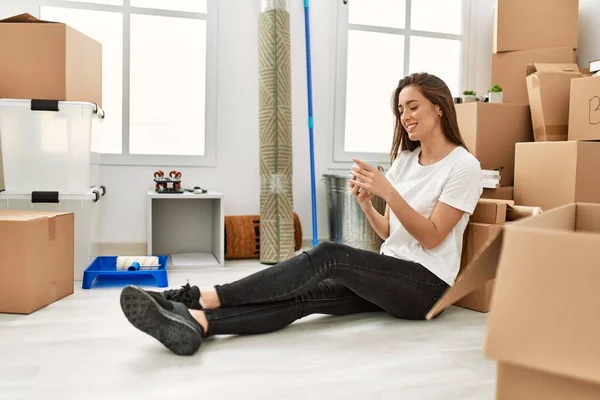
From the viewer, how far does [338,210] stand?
337 cm

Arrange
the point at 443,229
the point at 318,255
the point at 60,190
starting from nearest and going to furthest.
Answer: the point at 318,255 < the point at 443,229 < the point at 60,190

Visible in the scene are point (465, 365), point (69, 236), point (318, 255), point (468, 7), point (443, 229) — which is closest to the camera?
point (465, 365)

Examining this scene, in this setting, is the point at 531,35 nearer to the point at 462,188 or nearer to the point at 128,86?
the point at 462,188

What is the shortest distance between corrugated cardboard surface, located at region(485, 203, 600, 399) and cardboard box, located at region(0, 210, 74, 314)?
1824 mm

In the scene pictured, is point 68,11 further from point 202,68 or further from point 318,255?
point 318,255

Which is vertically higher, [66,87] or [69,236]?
[66,87]

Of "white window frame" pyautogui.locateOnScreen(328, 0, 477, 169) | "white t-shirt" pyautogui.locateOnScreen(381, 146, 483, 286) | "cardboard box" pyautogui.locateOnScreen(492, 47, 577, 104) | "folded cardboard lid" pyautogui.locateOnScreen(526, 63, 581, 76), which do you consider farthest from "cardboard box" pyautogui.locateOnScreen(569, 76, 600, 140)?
"white window frame" pyautogui.locateOnScreen(328, 0, 477, 169)

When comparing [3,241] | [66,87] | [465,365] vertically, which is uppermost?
[66,87]

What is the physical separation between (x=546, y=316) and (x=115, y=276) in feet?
8.03

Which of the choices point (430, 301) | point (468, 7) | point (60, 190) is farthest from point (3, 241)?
point (468, 7)

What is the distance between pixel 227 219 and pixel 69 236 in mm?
1148

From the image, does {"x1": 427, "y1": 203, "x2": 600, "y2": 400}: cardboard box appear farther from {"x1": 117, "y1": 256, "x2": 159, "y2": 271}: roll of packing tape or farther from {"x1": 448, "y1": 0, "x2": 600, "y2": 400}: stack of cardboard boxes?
{"x1": 117, "y1": 256, "x2": 159, "y2": 271}: roll of packing tape

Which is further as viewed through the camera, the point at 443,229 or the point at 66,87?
the point at 66,87

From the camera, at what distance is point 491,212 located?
2.09 meters
